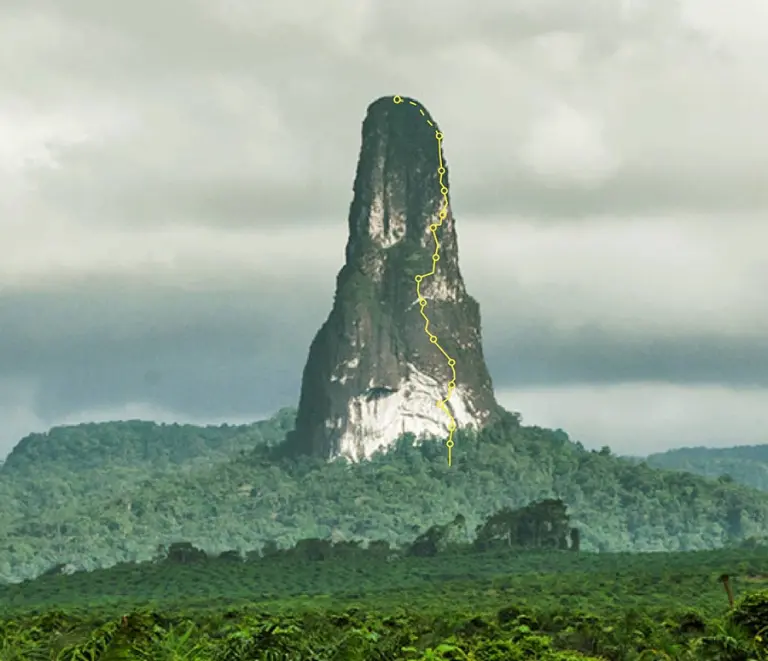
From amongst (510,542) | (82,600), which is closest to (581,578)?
(82,600)

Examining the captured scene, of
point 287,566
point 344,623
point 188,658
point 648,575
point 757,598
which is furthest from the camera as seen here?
point 287,566

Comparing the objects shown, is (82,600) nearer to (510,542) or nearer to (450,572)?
(450,572)

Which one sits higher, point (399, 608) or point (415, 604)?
point (415, 604)

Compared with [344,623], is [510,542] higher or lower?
higher

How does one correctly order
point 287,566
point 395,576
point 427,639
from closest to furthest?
point 427,639 → point 395,576 → point 287,566

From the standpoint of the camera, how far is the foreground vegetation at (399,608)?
81.0 ft

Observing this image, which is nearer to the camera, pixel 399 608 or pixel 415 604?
pixel 399 608

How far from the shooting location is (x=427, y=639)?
3772 cm

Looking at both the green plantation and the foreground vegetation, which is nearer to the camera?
the foreground vegetation

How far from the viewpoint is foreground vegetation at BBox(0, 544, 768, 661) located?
24688 millimetres

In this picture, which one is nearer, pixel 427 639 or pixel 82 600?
pixel 427 639

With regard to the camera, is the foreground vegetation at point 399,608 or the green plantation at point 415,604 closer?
the foreground vegetation at point 399,608

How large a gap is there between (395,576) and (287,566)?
14.3 metres

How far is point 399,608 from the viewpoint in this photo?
82250 millimetres
